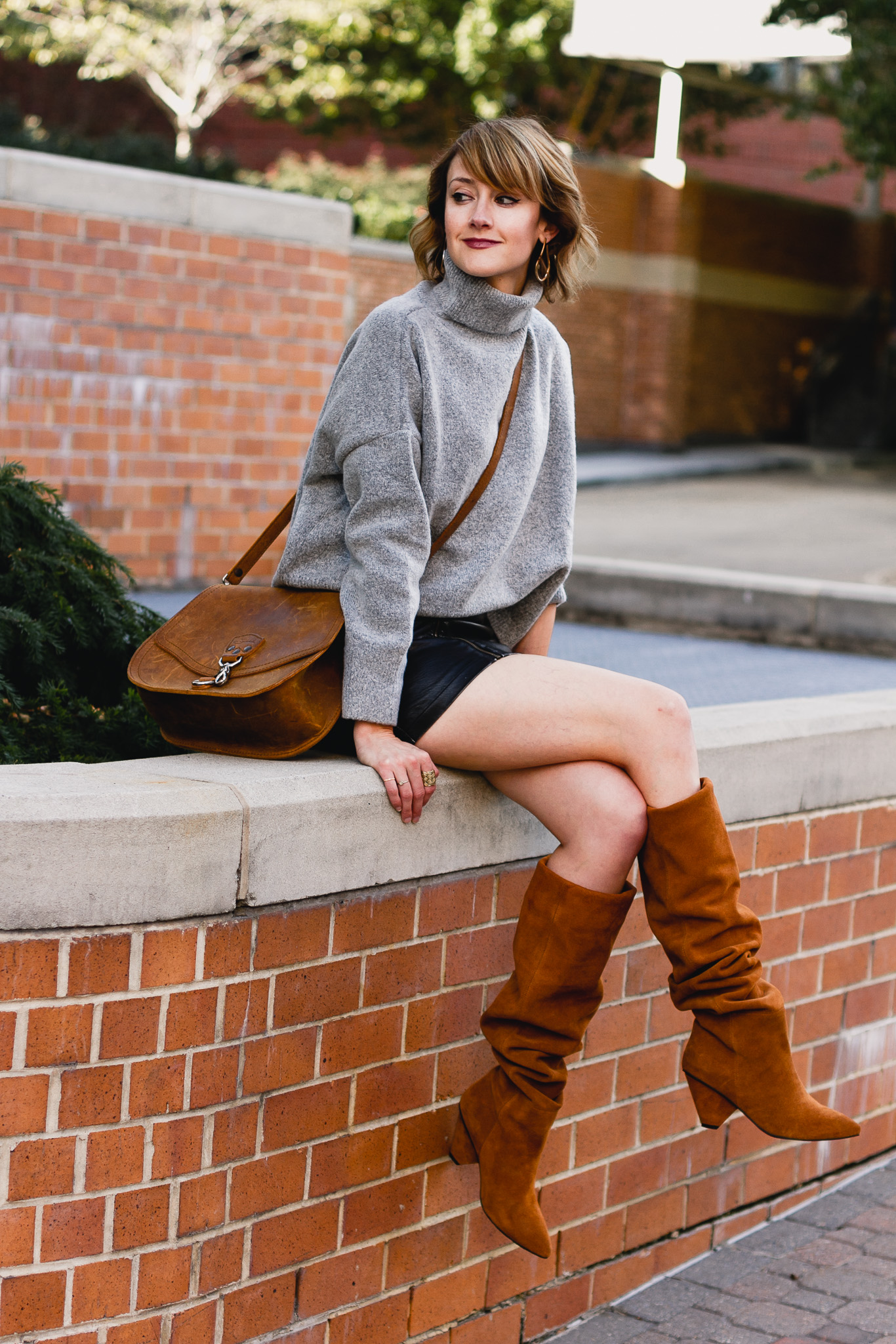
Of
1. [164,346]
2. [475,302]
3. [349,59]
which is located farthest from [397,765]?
[349,59]

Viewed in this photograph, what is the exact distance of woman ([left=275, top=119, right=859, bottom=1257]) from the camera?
280 cm

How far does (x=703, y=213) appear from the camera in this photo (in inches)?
832

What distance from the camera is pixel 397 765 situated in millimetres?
2793

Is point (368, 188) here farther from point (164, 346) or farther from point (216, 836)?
point (216, 836)

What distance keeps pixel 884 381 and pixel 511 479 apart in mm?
21978

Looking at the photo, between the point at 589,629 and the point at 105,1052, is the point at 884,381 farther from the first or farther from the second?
the point at 105,1052

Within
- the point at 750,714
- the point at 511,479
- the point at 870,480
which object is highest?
the point at 511,479

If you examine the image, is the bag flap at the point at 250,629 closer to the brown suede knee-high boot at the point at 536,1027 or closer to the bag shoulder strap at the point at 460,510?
the bag shoulder strap at the point at 460,510

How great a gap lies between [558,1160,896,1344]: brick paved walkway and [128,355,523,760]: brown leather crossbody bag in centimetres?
149

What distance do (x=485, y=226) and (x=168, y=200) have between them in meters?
4.26

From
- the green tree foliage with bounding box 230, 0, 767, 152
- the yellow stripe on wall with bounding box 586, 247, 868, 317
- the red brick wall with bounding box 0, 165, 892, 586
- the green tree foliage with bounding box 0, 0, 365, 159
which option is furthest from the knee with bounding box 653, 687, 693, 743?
the green tree foliage with bounding box 0, 0, 365, 159

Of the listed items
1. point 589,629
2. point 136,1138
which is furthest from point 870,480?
point 136,1138

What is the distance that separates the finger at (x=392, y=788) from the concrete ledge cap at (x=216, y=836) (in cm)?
1

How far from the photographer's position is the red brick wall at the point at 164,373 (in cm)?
661
